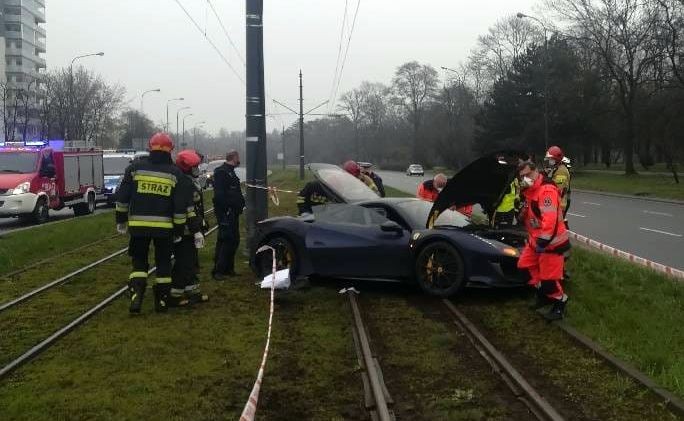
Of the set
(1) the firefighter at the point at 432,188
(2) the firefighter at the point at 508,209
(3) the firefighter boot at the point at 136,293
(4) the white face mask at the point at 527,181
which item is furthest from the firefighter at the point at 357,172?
(3) the firefighter boot at the point at 136,293

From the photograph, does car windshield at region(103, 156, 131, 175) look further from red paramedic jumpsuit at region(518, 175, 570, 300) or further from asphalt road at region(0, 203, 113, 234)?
red paramedic jumpsuit at region(518, 175, 570, 300)

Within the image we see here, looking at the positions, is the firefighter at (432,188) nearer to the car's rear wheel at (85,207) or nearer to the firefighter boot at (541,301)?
the firefighter boot at (541,301)

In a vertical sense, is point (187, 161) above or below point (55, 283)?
above

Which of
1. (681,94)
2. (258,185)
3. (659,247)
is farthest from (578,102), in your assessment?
(258,185)

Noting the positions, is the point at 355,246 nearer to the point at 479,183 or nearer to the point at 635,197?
the point at 479,183

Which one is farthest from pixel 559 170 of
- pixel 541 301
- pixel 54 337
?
pixel 54 337

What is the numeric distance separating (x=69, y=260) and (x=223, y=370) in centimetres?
773

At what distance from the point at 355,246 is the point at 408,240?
0.68 metres

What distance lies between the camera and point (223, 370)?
5746mm

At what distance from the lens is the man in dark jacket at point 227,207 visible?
10.1m

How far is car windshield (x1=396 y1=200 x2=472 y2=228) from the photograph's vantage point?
895 cm

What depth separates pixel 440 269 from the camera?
8438 millimetres

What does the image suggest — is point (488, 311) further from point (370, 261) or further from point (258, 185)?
point (258, 185)

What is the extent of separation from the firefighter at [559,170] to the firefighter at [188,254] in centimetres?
442
